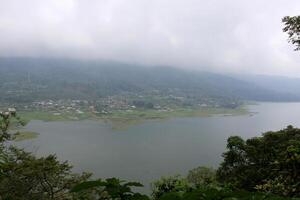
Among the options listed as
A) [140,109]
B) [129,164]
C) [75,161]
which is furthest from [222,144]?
[140,109]

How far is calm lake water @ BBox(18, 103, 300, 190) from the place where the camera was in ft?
114

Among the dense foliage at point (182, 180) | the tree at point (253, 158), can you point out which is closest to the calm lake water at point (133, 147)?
the dense foliage at point (182, 180)

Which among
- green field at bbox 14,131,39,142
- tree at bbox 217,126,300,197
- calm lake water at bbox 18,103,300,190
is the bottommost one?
green field at bbox 14,131,39,142

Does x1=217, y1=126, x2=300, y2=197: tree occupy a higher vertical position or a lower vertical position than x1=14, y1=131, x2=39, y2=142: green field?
higher

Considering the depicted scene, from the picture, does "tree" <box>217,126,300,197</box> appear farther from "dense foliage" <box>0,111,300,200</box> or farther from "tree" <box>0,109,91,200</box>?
"tree" <box>0,109,91,200</box>

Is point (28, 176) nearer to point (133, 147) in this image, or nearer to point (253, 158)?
point (253, 158)

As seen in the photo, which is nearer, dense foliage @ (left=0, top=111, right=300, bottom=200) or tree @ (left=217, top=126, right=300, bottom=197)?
dense foliage @ (left=0, top=111, right=300, bottom=200)

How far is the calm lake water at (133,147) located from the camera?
114ft

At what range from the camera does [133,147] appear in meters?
47.2

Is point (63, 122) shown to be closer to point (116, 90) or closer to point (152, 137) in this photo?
point (152, 137)

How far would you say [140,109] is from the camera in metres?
104

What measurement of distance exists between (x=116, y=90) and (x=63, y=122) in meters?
91.9

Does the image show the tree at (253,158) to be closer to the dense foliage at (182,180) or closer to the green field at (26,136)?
the dense foliage at (182,180)

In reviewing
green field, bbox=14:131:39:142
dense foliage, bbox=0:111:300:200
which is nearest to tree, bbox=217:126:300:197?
dense foliage, bbox=0:111:300:200
